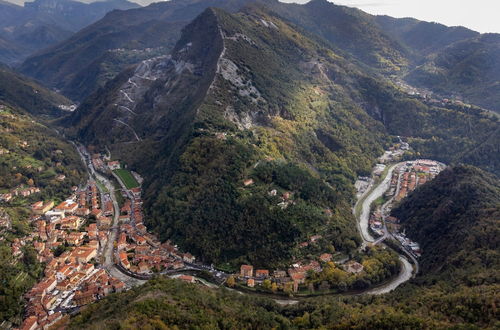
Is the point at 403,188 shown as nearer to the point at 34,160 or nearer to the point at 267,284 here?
the point at 267,284

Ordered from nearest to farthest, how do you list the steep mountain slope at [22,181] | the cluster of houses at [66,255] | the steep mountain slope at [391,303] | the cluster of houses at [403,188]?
the steep mountain slope at [391,303] → the cluster of houses at [66,255] → the steep mountain slope at [22,181] → the cluster of houses at [403,188]

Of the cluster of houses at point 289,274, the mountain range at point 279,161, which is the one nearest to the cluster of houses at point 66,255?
the mountain range at point 279,161

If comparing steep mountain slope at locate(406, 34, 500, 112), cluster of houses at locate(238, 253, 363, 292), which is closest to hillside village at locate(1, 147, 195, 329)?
cluster of houses at locate(238, 253, 363, 292)

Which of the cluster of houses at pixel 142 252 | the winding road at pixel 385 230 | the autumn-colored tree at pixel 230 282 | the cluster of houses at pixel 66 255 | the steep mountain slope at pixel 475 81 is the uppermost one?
the steep mountain slope at pixel 475 81

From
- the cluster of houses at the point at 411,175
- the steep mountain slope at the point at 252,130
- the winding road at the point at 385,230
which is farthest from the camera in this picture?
the cluster of houses at the point at 411,175

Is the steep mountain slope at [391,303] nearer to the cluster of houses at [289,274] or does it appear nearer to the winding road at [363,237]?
the winding road at [363,237]

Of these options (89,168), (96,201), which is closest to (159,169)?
(96,201)

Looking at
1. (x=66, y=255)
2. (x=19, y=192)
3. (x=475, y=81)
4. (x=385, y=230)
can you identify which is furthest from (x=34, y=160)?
(x=475, y=81)
